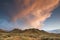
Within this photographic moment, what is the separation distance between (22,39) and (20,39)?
1.02 m

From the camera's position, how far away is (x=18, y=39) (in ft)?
261

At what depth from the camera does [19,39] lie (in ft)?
259

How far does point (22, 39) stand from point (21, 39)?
1.83 ft

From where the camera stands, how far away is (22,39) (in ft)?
262

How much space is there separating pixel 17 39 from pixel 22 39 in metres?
2.58

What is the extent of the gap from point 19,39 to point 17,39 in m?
1.13

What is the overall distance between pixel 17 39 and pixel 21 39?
2.04 metres

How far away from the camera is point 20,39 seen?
79812mm

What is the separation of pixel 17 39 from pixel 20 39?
1.59 meters

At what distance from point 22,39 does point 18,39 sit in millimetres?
2054

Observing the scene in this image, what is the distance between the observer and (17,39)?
260 ft

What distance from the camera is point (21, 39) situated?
79.6 meters
